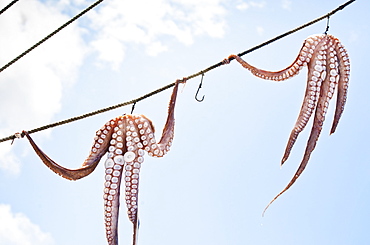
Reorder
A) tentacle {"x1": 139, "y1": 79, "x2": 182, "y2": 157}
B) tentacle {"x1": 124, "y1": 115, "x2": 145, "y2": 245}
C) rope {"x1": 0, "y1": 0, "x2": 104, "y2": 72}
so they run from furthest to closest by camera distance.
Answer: rope {"x1": 0, "y1": 0, "x2": 104, "y2": 72}
tentacle {"x1": 139, "y1": 79, "x2": 182, "y2": 157}
tentacle {"x1": 124, "y1": 115, "x2": 145, "y2": 245}

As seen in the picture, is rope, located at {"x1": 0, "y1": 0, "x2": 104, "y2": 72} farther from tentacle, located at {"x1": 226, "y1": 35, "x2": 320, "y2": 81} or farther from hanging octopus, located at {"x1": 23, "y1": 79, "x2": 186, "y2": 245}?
tentacle, located at {"x1": 226, "y1": 35, "x2": 320, "y2": 81}

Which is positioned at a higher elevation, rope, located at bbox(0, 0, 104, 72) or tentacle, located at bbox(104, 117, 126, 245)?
rope, located at bbox(0, 0, 104, 72)

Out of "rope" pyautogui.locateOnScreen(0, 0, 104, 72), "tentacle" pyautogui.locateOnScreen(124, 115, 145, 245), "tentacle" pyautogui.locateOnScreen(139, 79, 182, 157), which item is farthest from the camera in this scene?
"rope" pyautogui.locateOnScreen(0, 0, 104, 72)

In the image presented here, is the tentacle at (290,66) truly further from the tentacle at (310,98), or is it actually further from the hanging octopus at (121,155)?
the hanging octopus at (121,155)

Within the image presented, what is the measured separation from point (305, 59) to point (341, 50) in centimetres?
29

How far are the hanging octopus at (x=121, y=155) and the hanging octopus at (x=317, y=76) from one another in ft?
2.57

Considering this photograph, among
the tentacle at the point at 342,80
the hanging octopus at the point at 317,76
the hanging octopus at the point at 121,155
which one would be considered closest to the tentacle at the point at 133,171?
the hanging octopus at the point at 121,155

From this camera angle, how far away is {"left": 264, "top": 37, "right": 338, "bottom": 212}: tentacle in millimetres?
4195

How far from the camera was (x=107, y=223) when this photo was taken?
14.0 ft

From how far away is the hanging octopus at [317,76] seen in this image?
4219mm

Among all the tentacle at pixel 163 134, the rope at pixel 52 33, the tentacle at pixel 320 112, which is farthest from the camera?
the rope at pixel 52 33

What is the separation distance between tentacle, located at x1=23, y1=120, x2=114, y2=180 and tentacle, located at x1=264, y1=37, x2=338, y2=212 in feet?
4.26

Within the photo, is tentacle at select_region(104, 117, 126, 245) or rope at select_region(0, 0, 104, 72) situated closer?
tentacle at select_region(104, 117, 126, 245)

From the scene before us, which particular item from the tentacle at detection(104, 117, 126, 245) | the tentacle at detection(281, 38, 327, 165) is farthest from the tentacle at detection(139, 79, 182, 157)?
the tentacle at detection(281, 38, 327, 165)
